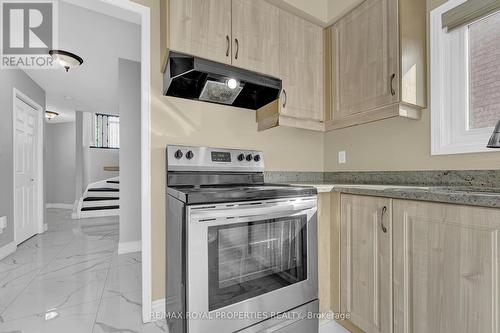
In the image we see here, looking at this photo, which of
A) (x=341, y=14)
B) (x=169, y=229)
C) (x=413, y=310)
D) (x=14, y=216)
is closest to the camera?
(x=413, y=310)

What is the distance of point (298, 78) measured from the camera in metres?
1.91

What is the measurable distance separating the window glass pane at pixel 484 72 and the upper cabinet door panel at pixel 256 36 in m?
1.20

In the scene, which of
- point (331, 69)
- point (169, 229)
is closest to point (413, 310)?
point (169, 229)

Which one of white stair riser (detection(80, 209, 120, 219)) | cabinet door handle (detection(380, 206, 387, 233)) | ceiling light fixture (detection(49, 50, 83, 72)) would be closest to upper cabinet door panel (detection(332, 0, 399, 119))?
cabinet door handle (detection(380, 206, 387, 233))

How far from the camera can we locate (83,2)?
1.59 metres

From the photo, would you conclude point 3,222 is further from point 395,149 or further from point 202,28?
point 395,149

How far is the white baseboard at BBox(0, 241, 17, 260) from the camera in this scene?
2.91m

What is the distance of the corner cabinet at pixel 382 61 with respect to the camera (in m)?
1.51

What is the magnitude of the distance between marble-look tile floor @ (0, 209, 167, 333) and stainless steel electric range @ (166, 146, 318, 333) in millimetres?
590

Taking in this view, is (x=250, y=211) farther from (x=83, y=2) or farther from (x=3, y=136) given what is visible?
(x=3, y=136)

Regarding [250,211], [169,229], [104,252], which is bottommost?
[104,252]

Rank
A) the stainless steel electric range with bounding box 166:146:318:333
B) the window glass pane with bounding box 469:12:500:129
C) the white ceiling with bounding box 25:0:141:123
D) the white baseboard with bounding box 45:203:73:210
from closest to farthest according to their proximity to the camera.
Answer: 1. the stainless steel electric range with bounding box 166:146:318:333
2. the window glass pane with bounding box 469:12:500:129
3. the white ceiling with bounding box 25:0:141:123
4. the white baseboard with bounding box 45:203:73:210

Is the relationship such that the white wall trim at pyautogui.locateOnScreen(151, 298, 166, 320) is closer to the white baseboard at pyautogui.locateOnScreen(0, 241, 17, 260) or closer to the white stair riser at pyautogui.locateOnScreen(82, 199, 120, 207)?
the white baseboard at pyautogui.locateOnScreen(0, 241, 17, 260)

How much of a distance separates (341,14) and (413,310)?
197cm
